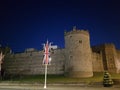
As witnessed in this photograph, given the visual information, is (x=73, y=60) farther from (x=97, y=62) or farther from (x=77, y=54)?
(x=97, y=62)

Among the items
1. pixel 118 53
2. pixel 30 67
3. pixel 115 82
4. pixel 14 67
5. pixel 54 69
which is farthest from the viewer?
pixel 118 53

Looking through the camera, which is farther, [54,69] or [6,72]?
[6,72]

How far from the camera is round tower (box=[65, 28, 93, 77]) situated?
119ft

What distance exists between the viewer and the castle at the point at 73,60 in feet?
121

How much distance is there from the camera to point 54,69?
139 feet

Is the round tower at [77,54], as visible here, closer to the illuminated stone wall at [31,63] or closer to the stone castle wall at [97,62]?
the illuminated stone wall at [31,63]

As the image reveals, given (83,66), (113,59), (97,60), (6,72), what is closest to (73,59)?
(83,66)

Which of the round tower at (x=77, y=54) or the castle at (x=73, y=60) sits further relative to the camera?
the castle at (x=73, y=60)

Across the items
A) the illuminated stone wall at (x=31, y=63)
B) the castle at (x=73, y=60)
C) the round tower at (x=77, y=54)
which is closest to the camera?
the round tower at (x=77, y=54)

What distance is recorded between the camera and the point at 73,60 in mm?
36750

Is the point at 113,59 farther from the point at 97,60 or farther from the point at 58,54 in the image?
the point at 58,54

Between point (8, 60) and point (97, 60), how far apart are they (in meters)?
23.1

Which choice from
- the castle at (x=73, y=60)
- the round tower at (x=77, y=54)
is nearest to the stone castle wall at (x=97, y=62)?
the castle at (x=73, y=60)

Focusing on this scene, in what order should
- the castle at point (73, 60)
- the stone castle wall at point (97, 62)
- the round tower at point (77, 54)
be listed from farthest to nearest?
1. the stone castle wall at point (97, 62)
2. the castle at point (73, 60)
3. the round tower at point (77, 54)
